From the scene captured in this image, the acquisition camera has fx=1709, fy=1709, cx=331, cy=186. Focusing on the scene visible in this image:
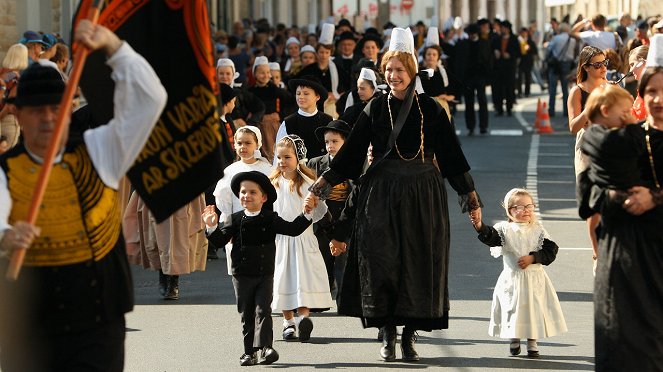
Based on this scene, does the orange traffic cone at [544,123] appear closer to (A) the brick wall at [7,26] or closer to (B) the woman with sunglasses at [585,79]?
(A) the brick wall at [7,26]

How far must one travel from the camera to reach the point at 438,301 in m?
9.85

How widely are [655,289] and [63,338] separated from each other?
249 centimetres

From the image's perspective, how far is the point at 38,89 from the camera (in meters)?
6.13

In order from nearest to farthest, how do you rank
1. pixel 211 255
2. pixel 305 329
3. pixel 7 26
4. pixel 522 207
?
pixel 522 207
pixel 305 329
pixel 211 255
pixel 7 26

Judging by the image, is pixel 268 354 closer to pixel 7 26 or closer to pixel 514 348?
pixel 514 348

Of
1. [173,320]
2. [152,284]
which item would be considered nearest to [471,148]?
[152,284]

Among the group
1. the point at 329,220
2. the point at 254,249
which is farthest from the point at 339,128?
the point at 254,249

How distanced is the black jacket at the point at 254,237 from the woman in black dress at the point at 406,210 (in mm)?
307

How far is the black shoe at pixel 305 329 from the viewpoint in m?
10.8

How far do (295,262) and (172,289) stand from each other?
186 centimetres

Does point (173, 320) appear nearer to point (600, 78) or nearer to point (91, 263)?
point (600, 78)

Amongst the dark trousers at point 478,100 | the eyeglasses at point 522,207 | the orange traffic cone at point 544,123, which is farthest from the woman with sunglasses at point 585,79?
the orange traffic cone at point 544,123

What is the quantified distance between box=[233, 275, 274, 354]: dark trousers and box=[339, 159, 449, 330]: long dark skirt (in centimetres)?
56

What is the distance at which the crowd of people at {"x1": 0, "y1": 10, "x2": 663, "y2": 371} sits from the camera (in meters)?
6.07
